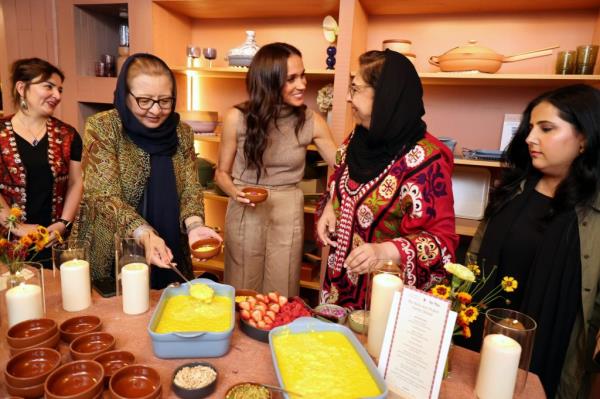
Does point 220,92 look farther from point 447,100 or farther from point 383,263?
point 383,263

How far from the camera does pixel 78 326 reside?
1122 mm

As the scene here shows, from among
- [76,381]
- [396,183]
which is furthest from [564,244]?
[76,381]

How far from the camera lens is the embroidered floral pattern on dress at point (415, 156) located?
4.93 ft

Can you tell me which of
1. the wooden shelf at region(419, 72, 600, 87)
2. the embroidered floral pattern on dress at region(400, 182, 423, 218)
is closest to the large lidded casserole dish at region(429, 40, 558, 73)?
the wooden shelf at region(419, 72, 600, 87)

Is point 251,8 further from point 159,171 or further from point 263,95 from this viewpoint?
point 159,171

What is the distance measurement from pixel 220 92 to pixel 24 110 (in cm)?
144

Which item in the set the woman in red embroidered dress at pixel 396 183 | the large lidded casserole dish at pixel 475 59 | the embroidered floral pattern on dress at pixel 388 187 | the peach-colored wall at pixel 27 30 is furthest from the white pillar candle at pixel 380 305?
the peach-colored wall at pixel 27 30

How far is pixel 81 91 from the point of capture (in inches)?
122

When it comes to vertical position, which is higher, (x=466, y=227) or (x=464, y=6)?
(x=464, y=6)

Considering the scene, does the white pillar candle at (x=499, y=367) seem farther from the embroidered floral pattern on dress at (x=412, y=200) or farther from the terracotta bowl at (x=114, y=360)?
the terracotta bowl at (x=114, y=360)

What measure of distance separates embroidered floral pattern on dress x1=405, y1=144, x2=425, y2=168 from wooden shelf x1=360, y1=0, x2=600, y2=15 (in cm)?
139

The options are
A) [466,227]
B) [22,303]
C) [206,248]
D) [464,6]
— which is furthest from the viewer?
[466,227]

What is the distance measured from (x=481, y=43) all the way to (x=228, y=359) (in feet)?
8.26

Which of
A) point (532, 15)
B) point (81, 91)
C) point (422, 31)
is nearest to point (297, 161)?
point (422, 31)
